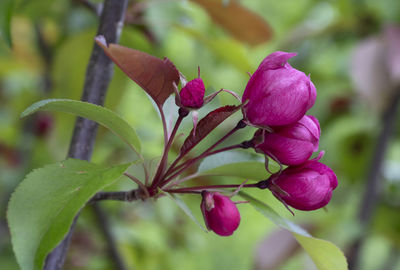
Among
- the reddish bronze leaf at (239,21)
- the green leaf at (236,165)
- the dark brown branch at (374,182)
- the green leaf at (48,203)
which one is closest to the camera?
the green leaf at (48,203)

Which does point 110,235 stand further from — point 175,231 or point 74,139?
point 175,231

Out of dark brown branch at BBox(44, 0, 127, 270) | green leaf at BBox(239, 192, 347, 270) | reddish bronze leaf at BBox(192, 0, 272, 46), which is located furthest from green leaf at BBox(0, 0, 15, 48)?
reddish bronze leaf at BBox(192, 0, 272, 46)

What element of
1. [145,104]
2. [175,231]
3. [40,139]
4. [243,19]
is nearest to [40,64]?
[40,139]

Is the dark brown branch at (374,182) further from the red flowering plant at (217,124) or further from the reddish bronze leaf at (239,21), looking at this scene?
the red flowering plant at (217,124)

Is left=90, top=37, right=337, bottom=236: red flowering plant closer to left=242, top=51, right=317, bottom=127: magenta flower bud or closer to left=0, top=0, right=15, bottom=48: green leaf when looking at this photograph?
left=242, top=51, right=317, bottom=127: magenta flower bud

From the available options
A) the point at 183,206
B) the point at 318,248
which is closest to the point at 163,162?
the point at 183,206

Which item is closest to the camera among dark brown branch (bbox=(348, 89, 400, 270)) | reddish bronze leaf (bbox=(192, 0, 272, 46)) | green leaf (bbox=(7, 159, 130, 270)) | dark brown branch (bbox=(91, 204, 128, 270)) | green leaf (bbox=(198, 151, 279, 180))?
green leaf (bbox=(7, 159, 130, 270))

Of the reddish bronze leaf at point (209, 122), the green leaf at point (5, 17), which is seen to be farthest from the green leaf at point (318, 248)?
the green leaf at point (5, 17)
